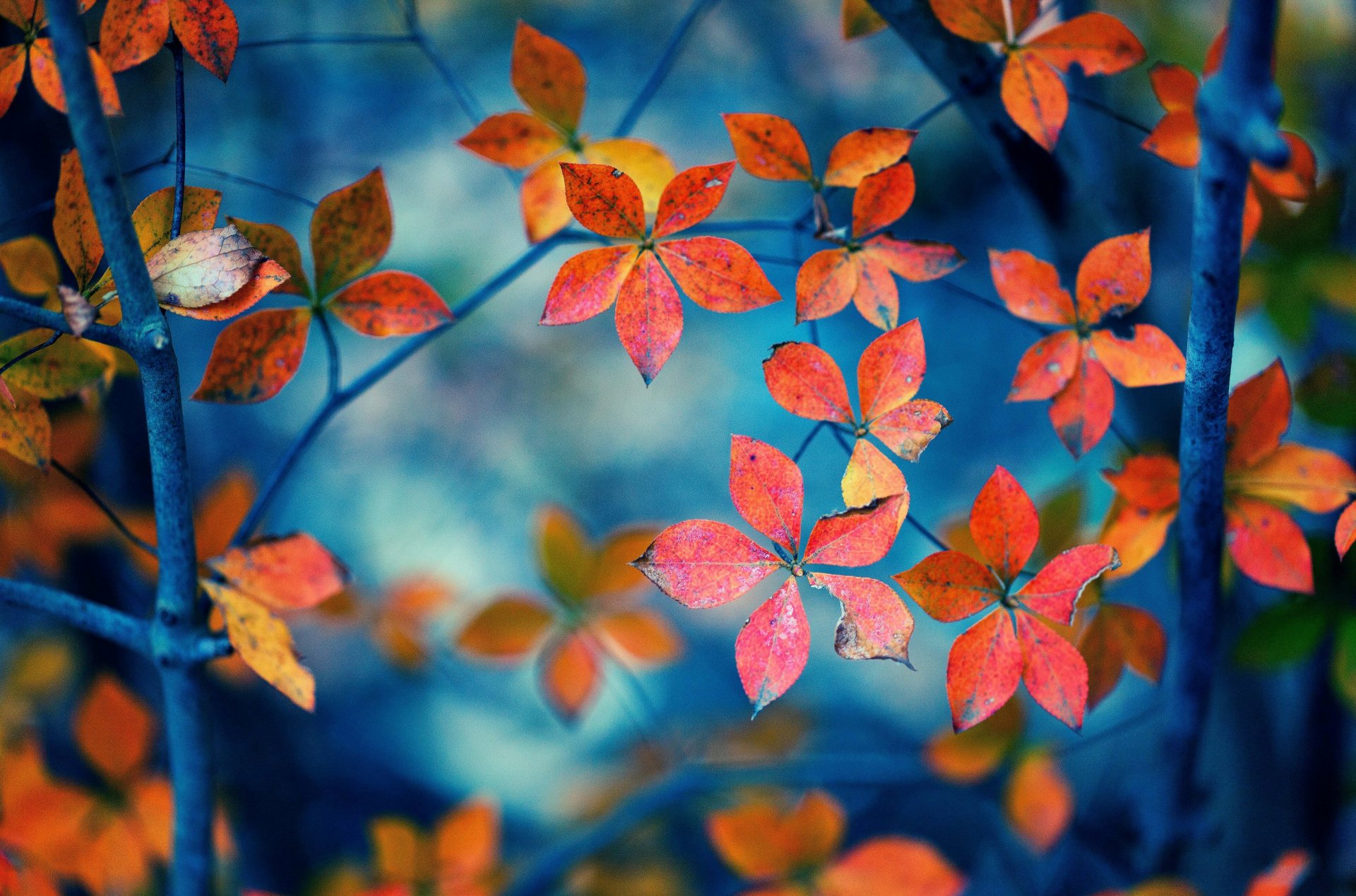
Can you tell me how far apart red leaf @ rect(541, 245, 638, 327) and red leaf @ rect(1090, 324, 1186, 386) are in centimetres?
27

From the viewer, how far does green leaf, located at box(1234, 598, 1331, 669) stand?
0.68m

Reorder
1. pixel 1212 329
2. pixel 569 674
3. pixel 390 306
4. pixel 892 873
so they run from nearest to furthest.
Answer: pixel 1212 329 < pixel 390 306 < pixel 892 873 < pixel 569 674

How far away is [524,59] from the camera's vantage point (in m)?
0.52

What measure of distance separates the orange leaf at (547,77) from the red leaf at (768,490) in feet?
0.82

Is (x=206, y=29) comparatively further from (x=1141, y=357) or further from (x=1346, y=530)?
(x=1346, y=530)

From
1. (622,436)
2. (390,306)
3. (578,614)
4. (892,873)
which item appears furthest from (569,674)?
(622,436)

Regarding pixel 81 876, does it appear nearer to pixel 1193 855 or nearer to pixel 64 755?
pixel 64 755

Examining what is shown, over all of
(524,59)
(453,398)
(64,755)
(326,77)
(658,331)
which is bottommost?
(453,398)

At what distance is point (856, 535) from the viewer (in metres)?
0.43

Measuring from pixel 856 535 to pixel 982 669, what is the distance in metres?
0.10

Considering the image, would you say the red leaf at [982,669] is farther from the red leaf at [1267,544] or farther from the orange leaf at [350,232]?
the orange leaf at [350,232]

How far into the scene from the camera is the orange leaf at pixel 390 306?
504mm

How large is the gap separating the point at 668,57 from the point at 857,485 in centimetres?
36

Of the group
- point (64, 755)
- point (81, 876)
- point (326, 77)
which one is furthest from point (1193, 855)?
point (326, 77)
